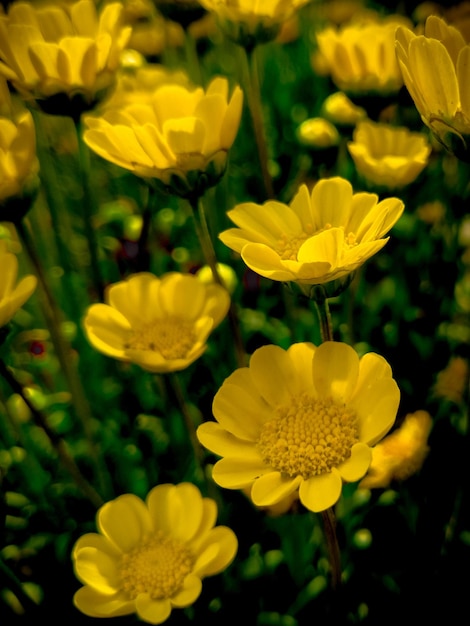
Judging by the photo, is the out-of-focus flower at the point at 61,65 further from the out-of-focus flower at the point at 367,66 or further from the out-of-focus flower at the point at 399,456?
the out-of-focus flower at the point at 399,456

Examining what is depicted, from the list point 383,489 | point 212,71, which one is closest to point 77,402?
point 383,489

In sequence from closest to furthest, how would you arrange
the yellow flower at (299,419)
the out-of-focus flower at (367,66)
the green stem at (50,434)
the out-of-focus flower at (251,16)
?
the yellow flower at (299,419), the green stem at (50,434), the out-of-focus flower at (251,16), the out-of-focus flower at (367,66)

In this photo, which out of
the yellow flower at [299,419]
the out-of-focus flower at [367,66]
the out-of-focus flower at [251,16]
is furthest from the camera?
the out-of-focus flower at [367,66]

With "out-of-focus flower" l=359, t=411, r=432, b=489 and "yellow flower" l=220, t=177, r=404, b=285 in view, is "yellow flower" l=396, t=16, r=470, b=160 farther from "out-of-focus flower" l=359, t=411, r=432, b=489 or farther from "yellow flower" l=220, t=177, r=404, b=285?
"out-of-focus flower" l=359, t=411, r=432, b=489

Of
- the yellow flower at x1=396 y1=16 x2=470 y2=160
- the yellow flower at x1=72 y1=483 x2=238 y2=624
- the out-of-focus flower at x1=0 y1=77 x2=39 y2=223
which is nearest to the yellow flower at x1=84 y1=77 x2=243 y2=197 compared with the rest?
the out-of-focus flower at x1=0 y1=77 x2=39 y2=223

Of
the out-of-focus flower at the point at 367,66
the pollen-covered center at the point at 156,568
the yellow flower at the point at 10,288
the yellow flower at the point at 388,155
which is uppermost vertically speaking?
the yellow flower at the point at 10,288

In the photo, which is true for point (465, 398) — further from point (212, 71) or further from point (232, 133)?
point (212, 71)

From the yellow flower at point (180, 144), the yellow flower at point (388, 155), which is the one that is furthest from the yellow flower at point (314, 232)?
the yellow flower at point (388, 155)
